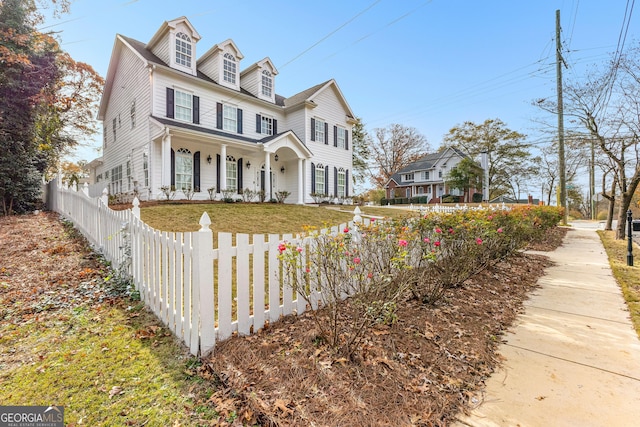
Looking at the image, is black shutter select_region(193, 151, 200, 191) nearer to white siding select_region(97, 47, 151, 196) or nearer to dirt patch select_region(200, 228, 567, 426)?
white siding select_region(97, 47, 151, 196)

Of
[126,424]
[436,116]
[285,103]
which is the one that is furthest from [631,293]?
[436,116]

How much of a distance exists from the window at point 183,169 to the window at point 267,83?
6.44 m

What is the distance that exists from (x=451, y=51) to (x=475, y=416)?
1475 cm

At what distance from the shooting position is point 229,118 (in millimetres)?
14922

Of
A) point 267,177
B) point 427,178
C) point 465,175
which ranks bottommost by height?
point 267,177

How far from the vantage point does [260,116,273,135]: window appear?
16531mm

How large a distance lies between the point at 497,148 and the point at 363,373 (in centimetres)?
3789

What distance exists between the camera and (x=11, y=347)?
267cm

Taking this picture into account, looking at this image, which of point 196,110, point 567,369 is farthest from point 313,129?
point 567,369

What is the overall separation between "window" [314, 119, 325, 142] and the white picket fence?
600 inches

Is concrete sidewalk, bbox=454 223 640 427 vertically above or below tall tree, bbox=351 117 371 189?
below

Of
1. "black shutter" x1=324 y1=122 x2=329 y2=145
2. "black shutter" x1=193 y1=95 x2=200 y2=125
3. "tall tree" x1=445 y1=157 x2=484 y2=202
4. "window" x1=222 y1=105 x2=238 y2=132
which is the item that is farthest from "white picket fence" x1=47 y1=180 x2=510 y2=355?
"tall tree" x1=445 y1=157 x2=484 y2=202

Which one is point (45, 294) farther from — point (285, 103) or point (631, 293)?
point (285, 103)

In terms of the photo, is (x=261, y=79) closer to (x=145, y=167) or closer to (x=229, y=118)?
(x=229, y=118)
